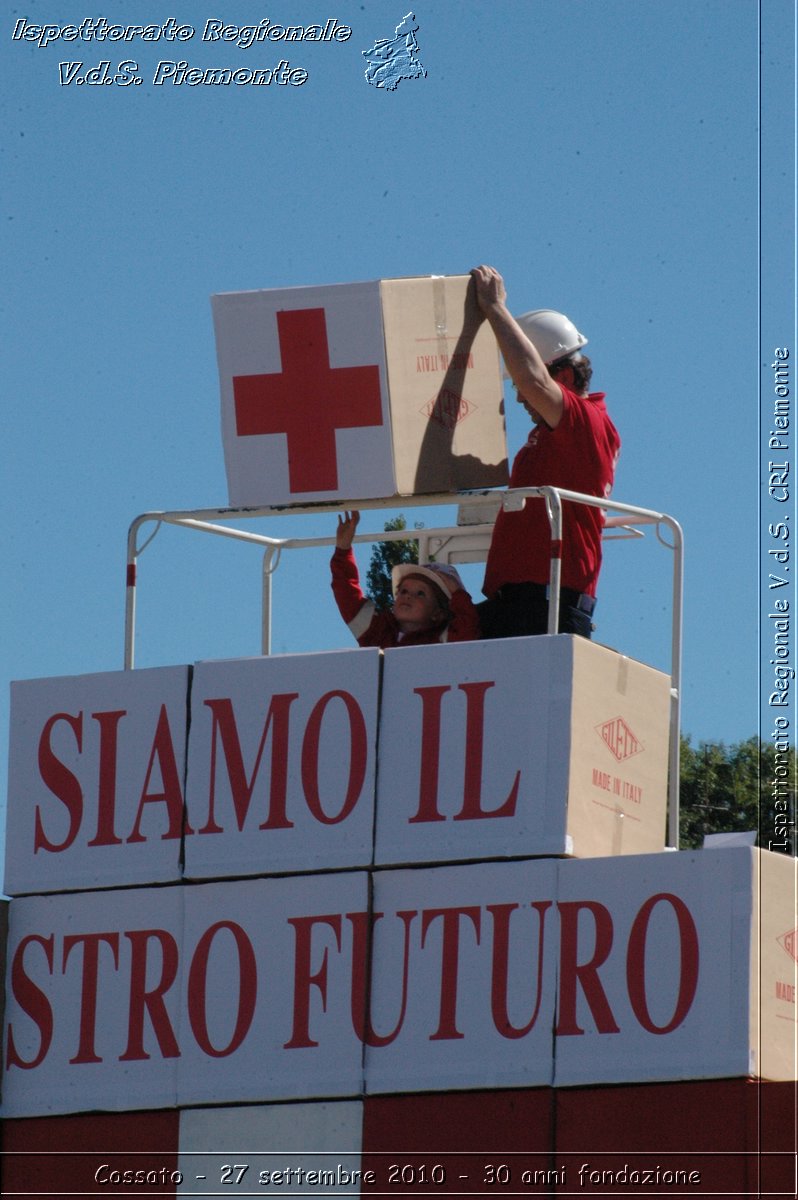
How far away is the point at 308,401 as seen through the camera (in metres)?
9.65

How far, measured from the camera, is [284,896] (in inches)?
357

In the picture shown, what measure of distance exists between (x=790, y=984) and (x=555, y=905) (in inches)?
32.0

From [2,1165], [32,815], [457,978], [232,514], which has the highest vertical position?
[232,514]

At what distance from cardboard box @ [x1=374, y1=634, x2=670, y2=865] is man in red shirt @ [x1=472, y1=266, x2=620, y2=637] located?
60 cm

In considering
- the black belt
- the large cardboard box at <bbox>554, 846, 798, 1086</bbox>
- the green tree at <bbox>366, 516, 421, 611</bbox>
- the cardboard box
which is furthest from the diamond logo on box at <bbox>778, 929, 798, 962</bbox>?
the green tree at <bbox>366, 516, 421, 611</bbox>

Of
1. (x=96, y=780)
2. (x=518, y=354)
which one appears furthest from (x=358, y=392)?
(x=96, y=780)

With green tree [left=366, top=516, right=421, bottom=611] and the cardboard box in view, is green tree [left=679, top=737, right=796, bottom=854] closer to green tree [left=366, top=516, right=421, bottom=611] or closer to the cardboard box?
green tree [left=366, top=516, right=421, bottom=611]

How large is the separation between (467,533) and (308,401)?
161cm

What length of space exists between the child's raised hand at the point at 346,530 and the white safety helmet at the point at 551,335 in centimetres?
95

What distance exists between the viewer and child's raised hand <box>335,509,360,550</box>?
9.99m

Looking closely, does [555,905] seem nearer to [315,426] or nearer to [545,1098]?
[545,1098]

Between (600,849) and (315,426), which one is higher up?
(315,426)

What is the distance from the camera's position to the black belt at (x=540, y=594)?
9.59 metres

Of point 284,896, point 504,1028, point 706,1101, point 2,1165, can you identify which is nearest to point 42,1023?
point 2,1165
